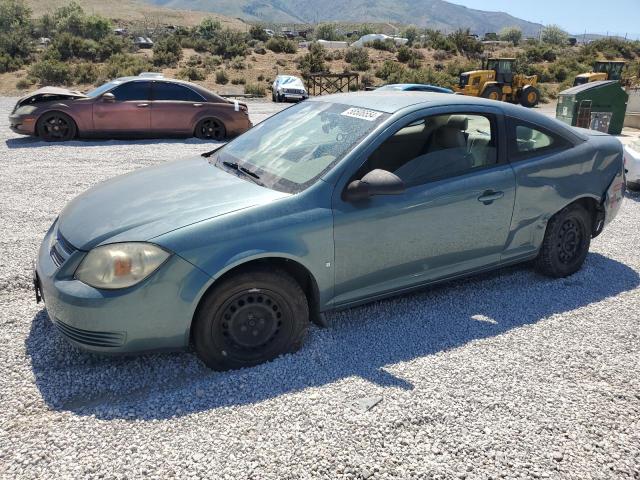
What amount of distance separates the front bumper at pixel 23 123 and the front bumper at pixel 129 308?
8.82m

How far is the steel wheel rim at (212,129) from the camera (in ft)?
38.7

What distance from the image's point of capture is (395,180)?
Answer: 3.37 m

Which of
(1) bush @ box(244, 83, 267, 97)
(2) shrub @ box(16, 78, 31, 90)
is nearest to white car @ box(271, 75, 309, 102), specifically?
(1) bush @ box(244, 83, 267, 97)

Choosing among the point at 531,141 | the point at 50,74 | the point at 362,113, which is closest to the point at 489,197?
the point at 531,141

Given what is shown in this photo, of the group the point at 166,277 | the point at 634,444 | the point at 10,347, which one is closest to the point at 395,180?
the point at 166,277

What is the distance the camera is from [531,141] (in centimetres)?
434

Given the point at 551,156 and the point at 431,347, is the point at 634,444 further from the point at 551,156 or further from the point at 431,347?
the point at 551,156

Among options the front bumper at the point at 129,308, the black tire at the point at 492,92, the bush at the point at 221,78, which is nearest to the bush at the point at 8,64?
the bush at the point at 221,78

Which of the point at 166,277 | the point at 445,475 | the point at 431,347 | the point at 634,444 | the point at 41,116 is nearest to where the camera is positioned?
the point at 445,475

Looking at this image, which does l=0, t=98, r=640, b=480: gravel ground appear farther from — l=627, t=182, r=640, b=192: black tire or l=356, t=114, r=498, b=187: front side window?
l=627, t=182, r=640, b=192: black tire

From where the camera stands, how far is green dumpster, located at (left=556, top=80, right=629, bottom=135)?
14.0 m

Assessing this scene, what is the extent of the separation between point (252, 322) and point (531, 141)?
8.79ft

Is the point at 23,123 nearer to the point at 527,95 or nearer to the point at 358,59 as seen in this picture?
the point at 527,95

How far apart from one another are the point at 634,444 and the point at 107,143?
417 inches
